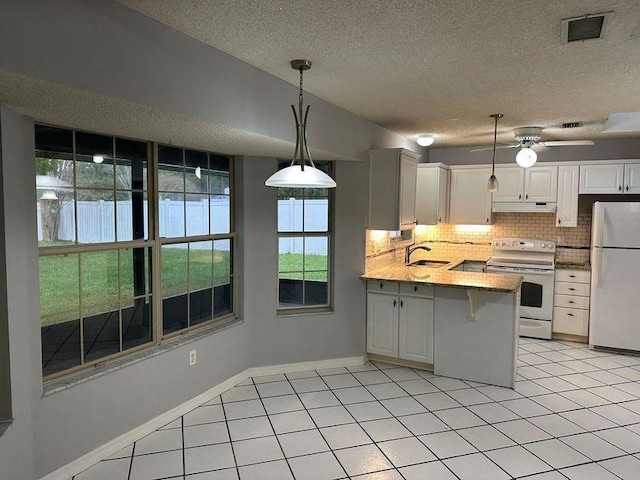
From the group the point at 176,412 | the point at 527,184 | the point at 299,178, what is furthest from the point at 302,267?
the point at 527,184

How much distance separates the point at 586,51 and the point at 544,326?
373 cm

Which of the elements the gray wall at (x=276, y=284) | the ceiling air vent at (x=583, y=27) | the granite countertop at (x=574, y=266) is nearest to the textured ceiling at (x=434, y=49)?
the ceiling air vent at (x=583, y=27)

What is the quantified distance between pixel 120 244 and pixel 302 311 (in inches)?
74.1

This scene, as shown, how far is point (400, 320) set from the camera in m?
4.30

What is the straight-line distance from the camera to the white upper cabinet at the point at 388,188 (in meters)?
4.36

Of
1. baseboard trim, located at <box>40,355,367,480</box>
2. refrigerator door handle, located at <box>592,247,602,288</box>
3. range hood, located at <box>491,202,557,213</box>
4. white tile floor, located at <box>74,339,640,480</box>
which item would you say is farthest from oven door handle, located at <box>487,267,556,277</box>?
baseboard trim, located at <box>40,355,367,480</box>

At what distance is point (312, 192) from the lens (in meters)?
4.26

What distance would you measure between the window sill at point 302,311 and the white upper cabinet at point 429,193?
1.82 metres

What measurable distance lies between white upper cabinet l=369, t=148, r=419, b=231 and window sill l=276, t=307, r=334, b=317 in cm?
94

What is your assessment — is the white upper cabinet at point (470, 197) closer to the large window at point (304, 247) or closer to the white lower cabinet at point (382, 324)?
the white lower cabinet at point (382, 324)

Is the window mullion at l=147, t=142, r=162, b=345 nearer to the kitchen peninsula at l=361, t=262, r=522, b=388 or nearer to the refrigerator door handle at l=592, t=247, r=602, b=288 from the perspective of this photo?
the kitchen peninsula at l=361, t=262, r=522, b=388

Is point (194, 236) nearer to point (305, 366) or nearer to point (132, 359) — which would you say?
point (132, 359)

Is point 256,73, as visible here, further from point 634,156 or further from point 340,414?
point 634,156

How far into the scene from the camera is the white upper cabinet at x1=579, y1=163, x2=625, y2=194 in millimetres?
5094
